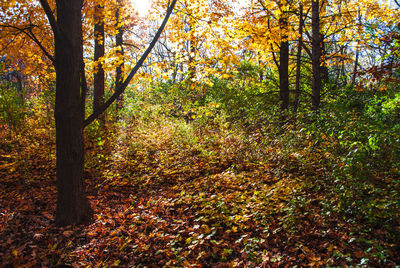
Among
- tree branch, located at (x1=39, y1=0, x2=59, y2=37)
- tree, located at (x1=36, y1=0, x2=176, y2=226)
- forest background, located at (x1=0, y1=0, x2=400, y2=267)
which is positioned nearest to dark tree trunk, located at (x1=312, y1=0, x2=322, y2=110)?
forest background, located at (x1=0, y1=0, x2=400, y2=267)

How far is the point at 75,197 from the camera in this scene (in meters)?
3.88

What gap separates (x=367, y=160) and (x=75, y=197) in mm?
4423

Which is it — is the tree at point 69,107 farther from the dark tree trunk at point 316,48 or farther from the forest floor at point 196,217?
the dark tree trunk at point 316,48

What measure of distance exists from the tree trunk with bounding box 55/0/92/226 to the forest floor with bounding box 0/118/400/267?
1.78 ft

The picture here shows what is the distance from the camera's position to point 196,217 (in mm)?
4086

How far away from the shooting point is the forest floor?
2.96 metres

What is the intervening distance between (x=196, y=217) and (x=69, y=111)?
2.70 metres

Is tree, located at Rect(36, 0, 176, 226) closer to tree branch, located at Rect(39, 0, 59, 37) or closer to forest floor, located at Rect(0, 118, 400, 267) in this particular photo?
tree branch, located at Rect(39, 0, 59, 37)

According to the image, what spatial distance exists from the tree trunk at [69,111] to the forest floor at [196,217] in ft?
1.78

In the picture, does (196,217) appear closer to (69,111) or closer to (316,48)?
(69,111)

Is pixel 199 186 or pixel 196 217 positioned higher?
pixel 199 186

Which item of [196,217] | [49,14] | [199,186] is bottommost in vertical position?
[196,217]

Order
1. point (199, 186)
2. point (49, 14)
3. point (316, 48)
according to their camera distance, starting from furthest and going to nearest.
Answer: point (316, 48) → point (199, 186) → point (49, 14)

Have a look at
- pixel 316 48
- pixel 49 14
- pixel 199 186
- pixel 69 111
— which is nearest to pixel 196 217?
pixel 199 186
